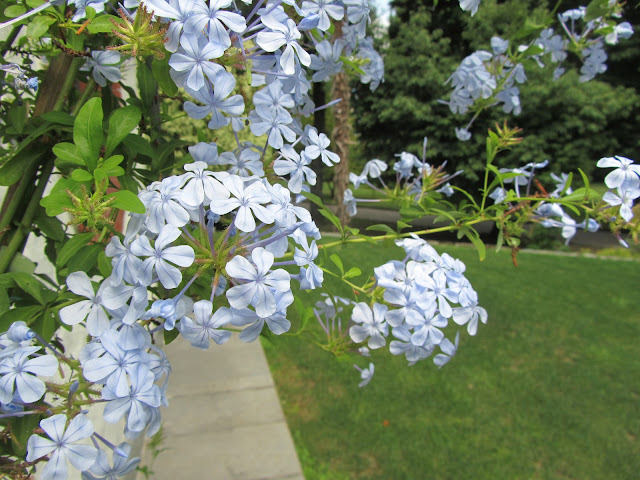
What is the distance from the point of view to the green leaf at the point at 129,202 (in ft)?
2.31

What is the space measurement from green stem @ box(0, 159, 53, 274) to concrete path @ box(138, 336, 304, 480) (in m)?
2.40

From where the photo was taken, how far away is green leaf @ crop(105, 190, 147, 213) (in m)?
0.70

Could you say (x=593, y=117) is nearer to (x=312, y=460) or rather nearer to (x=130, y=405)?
(x=312, y=460)

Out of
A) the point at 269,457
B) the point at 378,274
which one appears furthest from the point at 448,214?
the point at 269,457

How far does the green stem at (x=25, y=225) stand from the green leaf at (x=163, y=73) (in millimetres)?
364

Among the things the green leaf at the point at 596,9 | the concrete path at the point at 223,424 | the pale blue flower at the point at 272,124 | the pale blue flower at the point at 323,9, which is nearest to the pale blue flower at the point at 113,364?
the pale blue flower at the point at 272,124

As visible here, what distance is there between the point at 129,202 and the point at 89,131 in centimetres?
18

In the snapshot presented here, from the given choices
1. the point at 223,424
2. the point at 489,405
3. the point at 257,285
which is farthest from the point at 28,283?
the point at 489,405

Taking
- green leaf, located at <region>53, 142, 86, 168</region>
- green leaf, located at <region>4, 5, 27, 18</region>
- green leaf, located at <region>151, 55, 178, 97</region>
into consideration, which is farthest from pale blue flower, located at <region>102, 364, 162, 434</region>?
green leaf, located at <region>4, 5, 27, 18</region>

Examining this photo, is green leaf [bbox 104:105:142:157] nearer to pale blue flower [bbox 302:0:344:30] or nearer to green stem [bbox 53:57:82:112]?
green stem [bbox 53:57:82:112]

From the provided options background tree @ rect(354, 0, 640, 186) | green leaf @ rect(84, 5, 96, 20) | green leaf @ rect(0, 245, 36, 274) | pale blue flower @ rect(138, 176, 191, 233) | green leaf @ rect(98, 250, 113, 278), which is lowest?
background tree @ rect(354, 0, 640, 186)

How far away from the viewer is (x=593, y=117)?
1305 cm

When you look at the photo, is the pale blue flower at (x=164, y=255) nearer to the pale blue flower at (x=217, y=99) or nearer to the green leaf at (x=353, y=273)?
the pale blue flower at (x=217, y=99)

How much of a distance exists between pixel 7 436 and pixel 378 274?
29.2 inches
